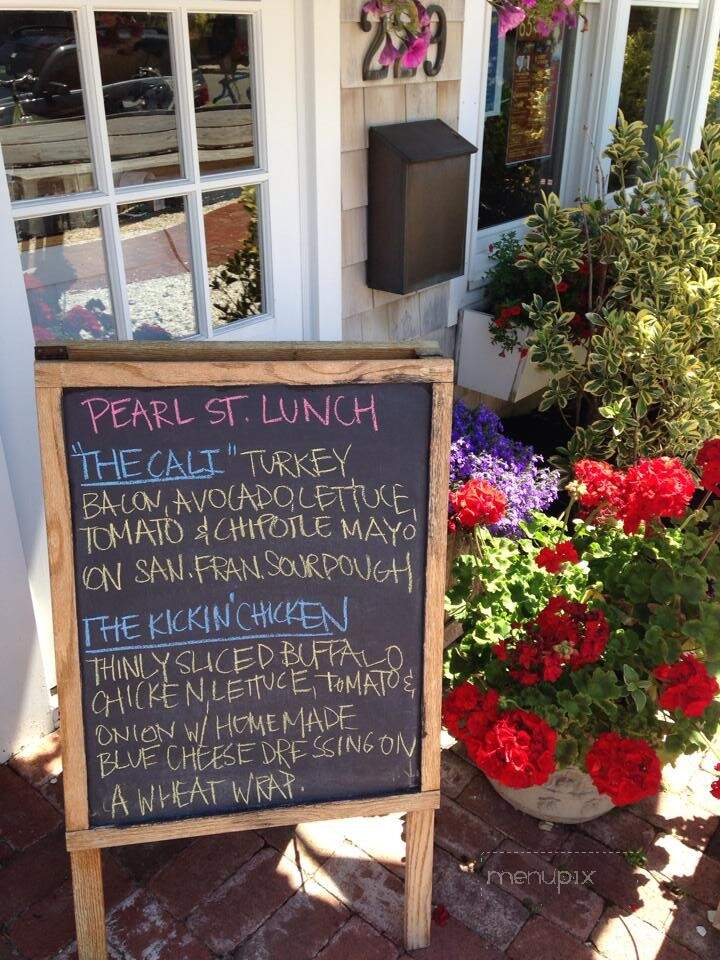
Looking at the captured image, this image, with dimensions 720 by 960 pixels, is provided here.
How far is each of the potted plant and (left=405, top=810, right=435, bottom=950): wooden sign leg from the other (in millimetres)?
187

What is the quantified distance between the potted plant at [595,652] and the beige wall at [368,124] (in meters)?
1.03

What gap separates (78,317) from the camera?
2.23 metres

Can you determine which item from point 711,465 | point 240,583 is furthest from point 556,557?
point 240,583

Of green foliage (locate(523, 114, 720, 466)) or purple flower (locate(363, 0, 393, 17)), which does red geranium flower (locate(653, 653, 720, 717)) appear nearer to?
green foliage (locate(523, 114, 720, 466))

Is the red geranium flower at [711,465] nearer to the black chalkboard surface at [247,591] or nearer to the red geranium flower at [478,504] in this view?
the red geranium flower at [478,504]

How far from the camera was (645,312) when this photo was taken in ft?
9.29

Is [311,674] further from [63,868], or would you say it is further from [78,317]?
[78,317]

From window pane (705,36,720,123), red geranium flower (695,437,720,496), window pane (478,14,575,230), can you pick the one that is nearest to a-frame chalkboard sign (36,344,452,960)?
red geranium flower (695,437,720,496)

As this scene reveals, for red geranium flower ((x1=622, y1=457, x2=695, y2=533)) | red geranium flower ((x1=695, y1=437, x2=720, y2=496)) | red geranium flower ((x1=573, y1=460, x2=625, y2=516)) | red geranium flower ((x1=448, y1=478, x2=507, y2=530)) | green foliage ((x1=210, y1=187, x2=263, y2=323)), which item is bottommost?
red geranium flower ((x1=448, y1=478, x2=507, y2=530))

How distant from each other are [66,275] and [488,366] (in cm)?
183

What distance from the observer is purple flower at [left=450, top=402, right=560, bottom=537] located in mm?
2761

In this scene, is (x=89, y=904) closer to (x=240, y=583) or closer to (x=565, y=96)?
(x=240, y=583)

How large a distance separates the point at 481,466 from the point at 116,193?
56.0 inches

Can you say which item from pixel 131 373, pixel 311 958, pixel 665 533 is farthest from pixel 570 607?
pixel 131 373
